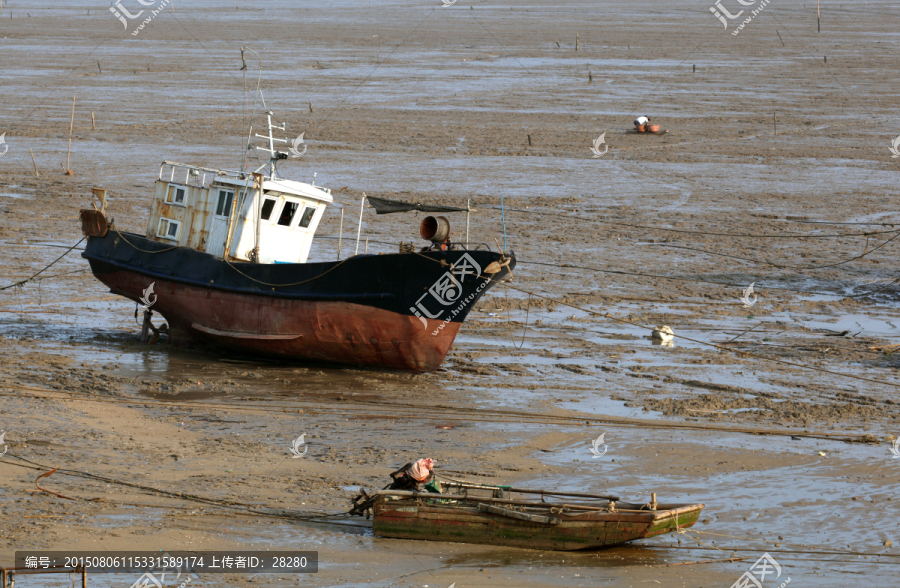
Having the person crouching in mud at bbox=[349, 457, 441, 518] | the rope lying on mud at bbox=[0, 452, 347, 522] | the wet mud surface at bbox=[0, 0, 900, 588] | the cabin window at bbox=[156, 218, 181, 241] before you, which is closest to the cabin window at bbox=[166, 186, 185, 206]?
the cabin window at bbox=[156, 218, 181, 241]

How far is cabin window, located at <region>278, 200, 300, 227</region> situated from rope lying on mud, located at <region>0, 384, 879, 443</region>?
3805mm

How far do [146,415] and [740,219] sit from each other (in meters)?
15.5

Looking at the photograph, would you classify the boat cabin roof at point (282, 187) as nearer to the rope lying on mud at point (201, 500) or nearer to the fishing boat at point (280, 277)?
the fishing boat at point (280, 277)

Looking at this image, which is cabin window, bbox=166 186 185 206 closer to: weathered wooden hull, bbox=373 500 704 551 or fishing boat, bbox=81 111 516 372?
fishing boat, bbox=81 111 516 372

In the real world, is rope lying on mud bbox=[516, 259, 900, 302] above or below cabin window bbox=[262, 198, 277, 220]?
below

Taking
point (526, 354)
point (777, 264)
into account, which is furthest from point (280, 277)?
point (777, 264)

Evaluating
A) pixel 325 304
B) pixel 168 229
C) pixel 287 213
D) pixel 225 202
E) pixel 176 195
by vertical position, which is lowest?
pixel 325 304

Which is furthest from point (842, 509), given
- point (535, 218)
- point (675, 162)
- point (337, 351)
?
point (675, 162)

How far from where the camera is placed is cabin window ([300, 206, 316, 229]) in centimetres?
1763

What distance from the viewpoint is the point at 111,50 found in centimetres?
5694

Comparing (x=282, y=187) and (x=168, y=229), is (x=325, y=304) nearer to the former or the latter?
(x=282, y=187)

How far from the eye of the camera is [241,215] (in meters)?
17.1

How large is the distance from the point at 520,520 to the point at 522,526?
0.28 ft

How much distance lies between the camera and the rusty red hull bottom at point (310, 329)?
16.0 meters
